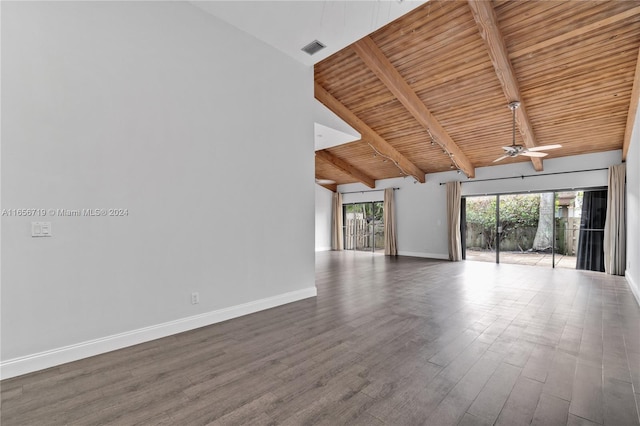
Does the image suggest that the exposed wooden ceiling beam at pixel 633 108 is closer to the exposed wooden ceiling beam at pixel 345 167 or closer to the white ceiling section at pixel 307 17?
the white ceiling section at pixel 307 17

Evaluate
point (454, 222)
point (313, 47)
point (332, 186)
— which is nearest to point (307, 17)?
point (313, 47)

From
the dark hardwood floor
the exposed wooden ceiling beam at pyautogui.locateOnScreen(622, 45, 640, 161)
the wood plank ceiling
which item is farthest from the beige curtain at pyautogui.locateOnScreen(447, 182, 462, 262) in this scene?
the dark hardwood floor

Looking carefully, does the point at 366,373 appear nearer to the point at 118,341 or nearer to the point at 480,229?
the point at 118,341

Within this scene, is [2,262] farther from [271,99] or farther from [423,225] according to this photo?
[423,225]

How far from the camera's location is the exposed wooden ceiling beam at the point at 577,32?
3580mm

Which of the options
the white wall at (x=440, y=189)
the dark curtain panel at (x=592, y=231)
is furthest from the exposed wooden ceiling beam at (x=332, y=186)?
the dark curtain panel at (x=592, y=231)

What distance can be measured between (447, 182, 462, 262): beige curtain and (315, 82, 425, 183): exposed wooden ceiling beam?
4.15 feet

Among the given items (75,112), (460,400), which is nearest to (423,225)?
(460,400)

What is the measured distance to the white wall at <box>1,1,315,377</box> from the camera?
2.26 m

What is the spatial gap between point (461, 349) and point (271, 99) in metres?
3.71

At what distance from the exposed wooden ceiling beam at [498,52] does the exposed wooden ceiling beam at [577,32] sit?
9.1 inches

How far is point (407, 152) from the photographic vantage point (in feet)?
27.7

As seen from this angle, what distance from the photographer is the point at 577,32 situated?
3.92 meters

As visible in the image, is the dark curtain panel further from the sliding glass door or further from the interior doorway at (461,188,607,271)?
the sliding glass door
